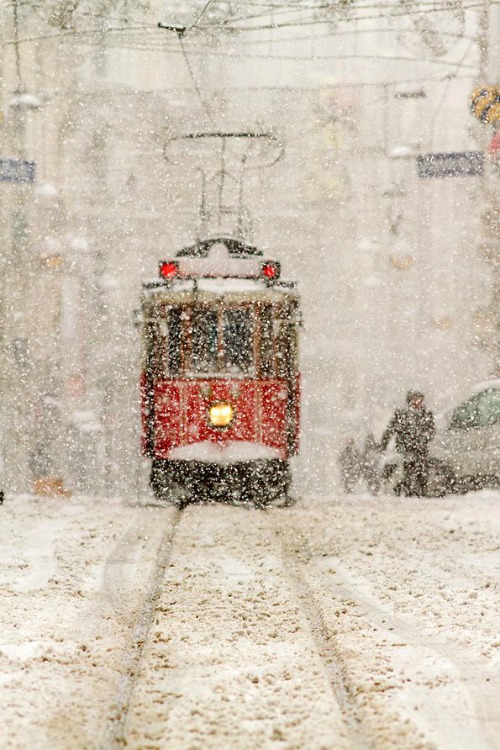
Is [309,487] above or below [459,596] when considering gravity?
below

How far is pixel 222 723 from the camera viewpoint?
165 inches

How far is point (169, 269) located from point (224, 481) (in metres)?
2.71

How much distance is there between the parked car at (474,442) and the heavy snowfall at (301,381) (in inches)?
1.6

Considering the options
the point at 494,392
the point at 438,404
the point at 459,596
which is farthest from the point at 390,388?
the point at 459,596

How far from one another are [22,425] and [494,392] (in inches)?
380

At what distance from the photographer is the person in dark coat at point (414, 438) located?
14.4m

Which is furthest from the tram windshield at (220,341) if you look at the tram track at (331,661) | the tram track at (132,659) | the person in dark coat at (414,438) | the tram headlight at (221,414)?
the tram track at (331,661)

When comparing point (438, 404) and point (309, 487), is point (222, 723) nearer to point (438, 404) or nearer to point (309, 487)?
point (309, 487)

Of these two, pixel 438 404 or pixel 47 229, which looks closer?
pixel 438 404

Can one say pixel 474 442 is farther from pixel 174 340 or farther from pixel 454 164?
pixel 174 340

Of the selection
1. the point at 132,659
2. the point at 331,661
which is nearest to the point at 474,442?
the point at 331,661

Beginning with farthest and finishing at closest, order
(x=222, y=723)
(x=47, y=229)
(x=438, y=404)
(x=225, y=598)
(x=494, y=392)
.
A: 1. (x=47, y=229)
2. (x=438, y=404)
3. (x=494, y=392)
4. (x=225, y=598)
5. (x=222, y=723)

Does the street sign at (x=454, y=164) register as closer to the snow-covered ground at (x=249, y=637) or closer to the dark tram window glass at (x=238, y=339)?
the dark tram window glass at (x=238, y=339)

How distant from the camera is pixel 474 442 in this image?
14.5 meters
